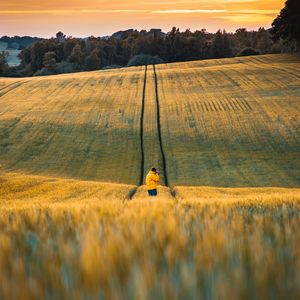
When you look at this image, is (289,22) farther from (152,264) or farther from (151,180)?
(152,264)

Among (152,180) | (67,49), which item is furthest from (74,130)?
(67,49)

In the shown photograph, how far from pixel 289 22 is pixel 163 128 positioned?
49137 mm

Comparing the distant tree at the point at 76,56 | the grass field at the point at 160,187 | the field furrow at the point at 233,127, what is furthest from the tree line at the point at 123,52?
the field furrow at the point at 233,127

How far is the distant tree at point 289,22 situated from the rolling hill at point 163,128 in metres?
13.0

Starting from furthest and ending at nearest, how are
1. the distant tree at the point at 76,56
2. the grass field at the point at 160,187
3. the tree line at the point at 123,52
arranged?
1. the distant tree at the point at 76,56
2. the tree line at the point at 123,52
3. the grass field at the point at 160,187

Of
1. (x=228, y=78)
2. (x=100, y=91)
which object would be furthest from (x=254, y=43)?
(x=100, y=91)

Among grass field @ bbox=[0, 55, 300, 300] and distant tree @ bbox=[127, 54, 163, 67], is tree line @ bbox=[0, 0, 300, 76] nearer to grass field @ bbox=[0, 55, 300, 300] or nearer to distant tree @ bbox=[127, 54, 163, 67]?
distant tree @ bbox=[127, 54, 163, 67]

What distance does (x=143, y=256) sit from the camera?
2.15 meters

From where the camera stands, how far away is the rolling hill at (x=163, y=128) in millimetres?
45469

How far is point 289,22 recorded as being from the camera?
94000 mm

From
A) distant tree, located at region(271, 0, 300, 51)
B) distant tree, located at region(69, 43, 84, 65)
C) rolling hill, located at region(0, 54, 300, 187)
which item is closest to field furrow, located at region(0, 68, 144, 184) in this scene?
rolling hill, located at region(0, 54, 300, 187)

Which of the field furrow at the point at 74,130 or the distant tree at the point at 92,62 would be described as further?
the distant tree at the point at 92,62

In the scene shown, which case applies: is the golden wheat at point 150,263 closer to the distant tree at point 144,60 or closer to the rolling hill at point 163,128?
the rolling hill at point 163,128

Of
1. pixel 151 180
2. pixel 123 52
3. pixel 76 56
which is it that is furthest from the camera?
pixel 123 52
